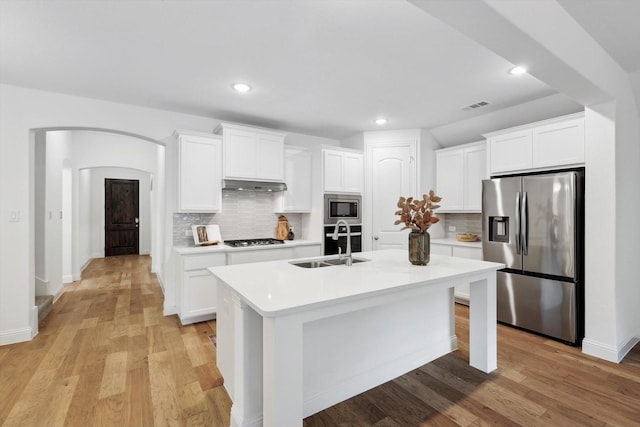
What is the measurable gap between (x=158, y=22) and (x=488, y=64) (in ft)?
8.37

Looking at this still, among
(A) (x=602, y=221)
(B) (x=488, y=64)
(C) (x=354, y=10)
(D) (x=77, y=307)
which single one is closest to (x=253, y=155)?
(C) (x=354, y=10)

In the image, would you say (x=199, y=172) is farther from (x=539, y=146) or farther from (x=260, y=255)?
(x=539, y=146)

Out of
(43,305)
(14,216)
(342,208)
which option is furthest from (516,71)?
(43,305)

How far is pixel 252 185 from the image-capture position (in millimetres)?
3977

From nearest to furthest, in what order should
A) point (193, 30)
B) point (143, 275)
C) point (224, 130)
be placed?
point (193, 30) → point (224, 130) → point (143, 275)

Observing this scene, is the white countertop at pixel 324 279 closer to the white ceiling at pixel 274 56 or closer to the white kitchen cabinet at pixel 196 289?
the white kitchen cabinet at pixel 196 289

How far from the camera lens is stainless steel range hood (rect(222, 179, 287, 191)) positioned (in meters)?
3.81

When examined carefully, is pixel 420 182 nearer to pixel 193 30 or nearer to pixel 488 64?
pixel 488 64

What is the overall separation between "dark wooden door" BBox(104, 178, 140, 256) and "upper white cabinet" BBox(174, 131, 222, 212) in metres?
6.15

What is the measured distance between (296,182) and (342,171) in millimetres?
722

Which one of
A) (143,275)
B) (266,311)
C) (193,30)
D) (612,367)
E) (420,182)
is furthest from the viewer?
(143,275)

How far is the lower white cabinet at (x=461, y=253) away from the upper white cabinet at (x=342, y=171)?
1.47 metres

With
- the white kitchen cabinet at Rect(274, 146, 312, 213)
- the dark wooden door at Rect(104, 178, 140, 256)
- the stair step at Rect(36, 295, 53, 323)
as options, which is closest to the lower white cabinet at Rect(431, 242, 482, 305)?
the white kitchen cabinet at Rect(274, 146, 312, 213)

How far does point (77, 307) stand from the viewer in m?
3.99
